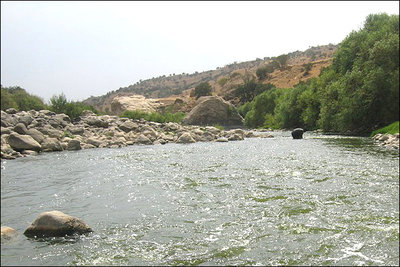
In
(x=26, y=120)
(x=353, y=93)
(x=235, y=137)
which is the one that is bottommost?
(x=235, y=137)

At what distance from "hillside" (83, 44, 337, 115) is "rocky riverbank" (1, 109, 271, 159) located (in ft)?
149

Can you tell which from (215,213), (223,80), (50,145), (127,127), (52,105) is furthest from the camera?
(223,80)

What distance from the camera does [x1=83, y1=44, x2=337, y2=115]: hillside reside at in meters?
103

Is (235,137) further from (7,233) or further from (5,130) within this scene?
(7,233)

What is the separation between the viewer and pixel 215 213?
890 cm

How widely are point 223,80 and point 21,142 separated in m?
111

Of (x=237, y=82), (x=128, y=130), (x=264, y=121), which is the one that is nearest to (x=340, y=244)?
(x=128, y=130)

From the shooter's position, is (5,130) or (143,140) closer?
(5,130)

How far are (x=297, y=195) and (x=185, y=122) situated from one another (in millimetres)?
76841

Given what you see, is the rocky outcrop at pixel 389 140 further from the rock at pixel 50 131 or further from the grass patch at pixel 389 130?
the rock at pixel 50 131

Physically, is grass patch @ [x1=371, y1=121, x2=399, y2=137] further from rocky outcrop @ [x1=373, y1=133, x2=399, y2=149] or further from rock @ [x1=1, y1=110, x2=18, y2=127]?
rock @ [x1=1, y1=110, x2=18, y2=127]

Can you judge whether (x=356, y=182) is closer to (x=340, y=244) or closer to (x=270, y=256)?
(x=340, y=244)

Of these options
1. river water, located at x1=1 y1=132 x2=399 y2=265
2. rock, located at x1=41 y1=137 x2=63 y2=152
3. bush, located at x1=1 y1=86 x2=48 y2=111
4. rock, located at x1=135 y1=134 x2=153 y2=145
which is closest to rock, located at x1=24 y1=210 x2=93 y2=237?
river water, located at x1=1 y1=132 x2=399 y2=265

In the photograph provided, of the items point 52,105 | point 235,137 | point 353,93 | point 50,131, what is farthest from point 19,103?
point 353,93
